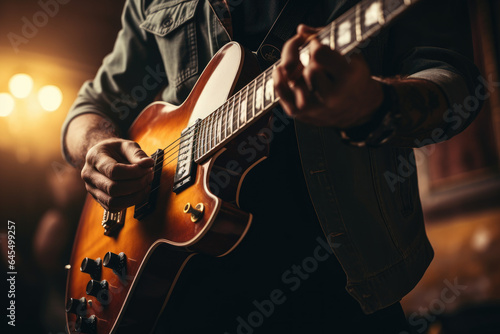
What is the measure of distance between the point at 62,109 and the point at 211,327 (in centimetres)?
295

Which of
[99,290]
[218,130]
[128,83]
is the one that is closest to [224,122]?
[218,130]

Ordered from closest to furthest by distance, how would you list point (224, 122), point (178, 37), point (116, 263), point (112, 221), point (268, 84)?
point (268, 84), point (224, 122), point (116, 263), point (112, 221), point (178, 37)

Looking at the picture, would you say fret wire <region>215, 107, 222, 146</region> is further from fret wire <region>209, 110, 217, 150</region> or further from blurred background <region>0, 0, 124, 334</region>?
blurred background <region>0, 0, 124, 334</region>

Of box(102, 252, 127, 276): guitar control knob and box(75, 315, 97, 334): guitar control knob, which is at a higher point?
box(102, 252, 127, 276): guitar control knob

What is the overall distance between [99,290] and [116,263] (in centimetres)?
10

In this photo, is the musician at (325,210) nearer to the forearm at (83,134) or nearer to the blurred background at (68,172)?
the forearm at (83,134)

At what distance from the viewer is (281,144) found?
2.78ft

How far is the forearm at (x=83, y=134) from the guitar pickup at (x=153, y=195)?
12.6 inches

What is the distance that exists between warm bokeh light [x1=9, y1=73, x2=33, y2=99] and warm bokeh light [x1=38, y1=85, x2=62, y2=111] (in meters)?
0.09

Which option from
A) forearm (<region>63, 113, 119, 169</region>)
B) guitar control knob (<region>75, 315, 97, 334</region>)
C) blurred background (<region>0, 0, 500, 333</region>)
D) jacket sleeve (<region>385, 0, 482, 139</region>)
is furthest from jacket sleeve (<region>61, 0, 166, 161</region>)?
blurred background (<region>0, 0, 500, 333</region>)

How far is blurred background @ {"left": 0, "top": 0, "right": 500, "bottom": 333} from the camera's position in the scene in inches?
78.4

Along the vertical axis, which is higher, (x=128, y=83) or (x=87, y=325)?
(x=128, y=83)

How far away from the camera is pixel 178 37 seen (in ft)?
3.68

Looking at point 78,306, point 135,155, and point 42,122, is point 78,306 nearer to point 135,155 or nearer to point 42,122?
point 135,155
